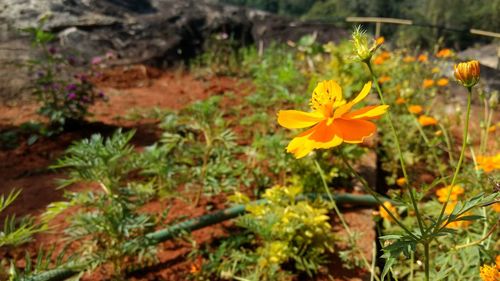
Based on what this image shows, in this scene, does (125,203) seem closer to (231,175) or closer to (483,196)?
(231,175)

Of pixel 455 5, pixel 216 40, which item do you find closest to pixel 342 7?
pixel 455 5

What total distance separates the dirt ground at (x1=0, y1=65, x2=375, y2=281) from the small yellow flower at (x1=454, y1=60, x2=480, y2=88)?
104 cm

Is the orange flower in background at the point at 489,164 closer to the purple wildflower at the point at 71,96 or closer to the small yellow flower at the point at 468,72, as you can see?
the small yellow flower at the point at 468,72

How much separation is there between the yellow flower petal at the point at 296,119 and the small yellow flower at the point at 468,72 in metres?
0.28

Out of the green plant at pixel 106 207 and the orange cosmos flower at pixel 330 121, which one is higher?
the orange cosmos flower at pixel 330 121

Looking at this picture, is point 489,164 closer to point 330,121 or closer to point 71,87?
point 330,121

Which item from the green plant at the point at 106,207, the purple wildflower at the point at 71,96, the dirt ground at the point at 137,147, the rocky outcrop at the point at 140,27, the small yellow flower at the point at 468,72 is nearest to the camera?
the small yellow flower at the point at 468,72

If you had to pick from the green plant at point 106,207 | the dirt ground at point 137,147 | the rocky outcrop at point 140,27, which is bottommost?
the dirt ground at point 137,147

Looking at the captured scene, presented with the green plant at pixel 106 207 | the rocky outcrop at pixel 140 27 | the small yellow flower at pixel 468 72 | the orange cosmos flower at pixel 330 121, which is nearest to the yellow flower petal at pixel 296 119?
the orange cosmos flower at pixel 330 121

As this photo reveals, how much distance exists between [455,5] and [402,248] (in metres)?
46.0

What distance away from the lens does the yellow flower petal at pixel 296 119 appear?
843mm

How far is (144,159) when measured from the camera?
1.64 m

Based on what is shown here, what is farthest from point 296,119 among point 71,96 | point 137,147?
point 71,96

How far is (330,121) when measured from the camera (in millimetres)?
831
